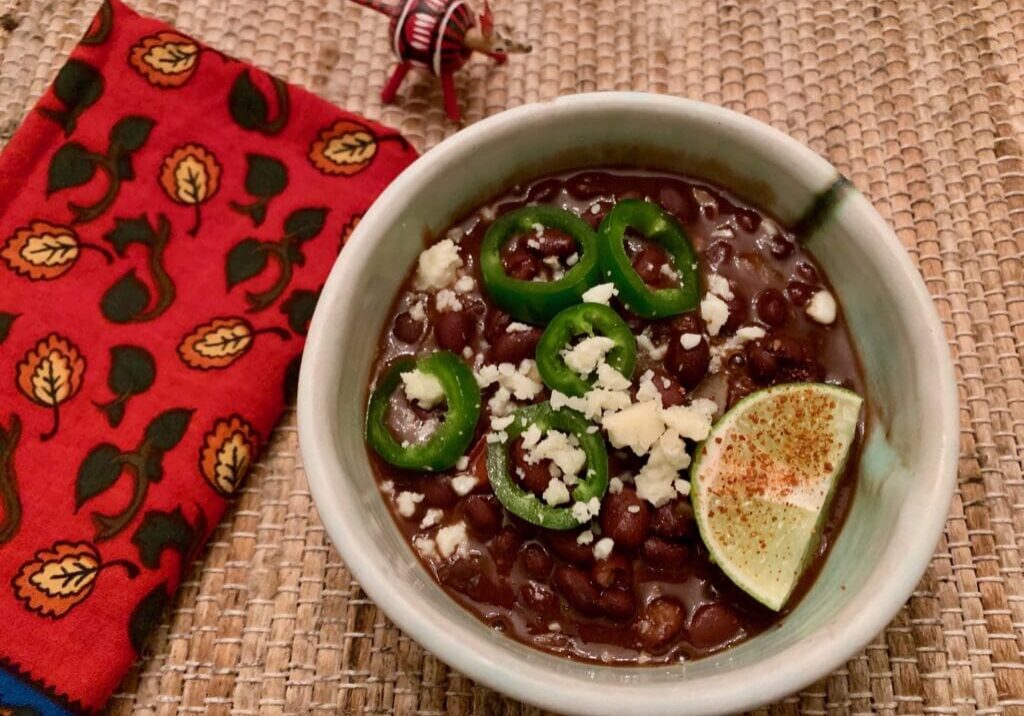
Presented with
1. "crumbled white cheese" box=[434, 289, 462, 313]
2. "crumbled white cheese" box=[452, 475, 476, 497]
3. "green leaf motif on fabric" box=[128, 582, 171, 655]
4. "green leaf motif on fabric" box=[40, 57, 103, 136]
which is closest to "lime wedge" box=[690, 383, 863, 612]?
"crumbled white cheese" box=[452, 475, 476, 497]

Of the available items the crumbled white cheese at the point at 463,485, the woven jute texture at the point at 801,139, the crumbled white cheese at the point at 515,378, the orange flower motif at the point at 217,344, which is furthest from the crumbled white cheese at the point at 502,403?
the orange flower motif at the point at 217,344

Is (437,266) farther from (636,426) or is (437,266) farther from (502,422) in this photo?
(636,426)

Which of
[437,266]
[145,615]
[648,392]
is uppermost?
[437,266]

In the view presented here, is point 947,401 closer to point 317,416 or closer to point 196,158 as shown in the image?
point 317,416

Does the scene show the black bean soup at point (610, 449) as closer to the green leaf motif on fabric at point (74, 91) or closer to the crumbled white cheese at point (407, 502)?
the crumbled white cheese at point (407, 502)

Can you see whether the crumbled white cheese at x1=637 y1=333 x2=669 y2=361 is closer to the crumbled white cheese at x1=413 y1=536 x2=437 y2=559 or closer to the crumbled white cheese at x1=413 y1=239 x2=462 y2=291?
the crumbled white cheese at x1=413 y1=239 x2=462 y2=291

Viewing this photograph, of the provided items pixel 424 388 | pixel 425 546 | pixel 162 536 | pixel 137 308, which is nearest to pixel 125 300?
pixel 137 308
